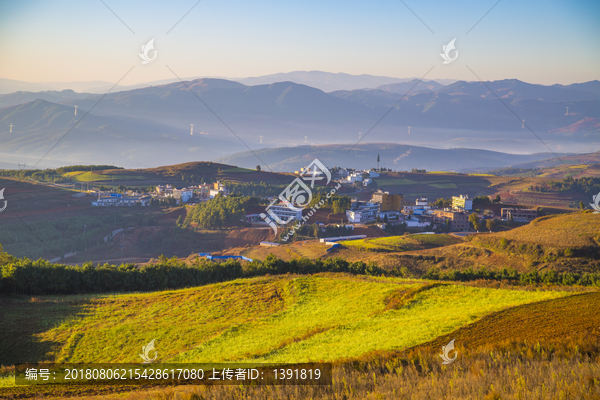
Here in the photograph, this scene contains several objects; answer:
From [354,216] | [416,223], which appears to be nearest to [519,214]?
[416,223]

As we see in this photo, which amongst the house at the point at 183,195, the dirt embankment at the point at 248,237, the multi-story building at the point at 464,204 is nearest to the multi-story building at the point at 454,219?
the multi-story building at the point at 464,204

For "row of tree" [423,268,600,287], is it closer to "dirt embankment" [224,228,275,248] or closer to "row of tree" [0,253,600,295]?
"row of tree" [0,253,600,295]


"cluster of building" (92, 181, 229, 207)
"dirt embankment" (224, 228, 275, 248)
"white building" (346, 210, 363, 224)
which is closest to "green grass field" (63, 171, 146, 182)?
"cluster of building" (92, 181, 229, 207)

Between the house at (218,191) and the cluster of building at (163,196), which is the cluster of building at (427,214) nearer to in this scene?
the house at (218,191)

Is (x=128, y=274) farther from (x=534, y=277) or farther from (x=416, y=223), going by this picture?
(x=416, y=223)

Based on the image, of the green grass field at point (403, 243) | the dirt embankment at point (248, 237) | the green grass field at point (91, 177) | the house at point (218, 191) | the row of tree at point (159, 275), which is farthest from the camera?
the green grass field at point (91, 177)

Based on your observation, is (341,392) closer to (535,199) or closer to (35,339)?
(35,339)

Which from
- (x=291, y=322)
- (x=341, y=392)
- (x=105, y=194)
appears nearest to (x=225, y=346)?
(x=291, y=322)
